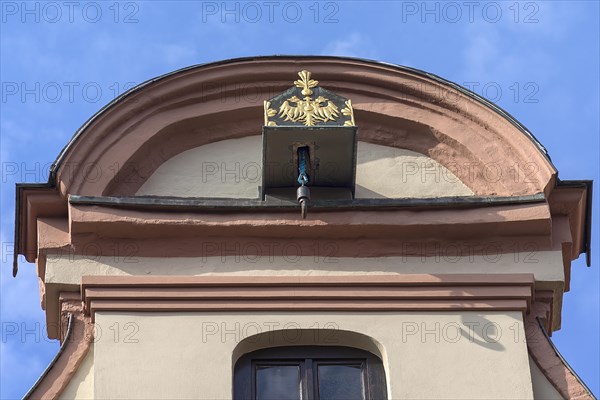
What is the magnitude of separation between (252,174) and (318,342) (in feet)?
4.78

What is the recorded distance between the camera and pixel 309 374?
37.6 ft

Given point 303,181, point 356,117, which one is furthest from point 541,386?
point 356,117

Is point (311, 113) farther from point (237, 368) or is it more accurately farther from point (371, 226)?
point (237, 368)

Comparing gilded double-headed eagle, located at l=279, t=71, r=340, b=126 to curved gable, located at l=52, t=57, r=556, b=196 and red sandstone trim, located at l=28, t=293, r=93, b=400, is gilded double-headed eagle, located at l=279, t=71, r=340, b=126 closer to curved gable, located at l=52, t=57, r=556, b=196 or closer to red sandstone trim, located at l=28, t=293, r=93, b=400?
curved gable, located at l=52, t=57, r=556, b=196

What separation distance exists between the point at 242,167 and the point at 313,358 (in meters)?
1.64

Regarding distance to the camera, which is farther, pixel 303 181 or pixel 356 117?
pixel 356 117

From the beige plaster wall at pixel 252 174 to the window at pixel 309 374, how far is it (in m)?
1.26

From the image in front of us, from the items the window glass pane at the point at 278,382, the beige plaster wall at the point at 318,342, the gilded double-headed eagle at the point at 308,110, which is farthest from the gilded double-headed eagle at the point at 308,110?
the window glass pane at the point at 278,382

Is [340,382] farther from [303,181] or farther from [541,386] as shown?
[303,181]

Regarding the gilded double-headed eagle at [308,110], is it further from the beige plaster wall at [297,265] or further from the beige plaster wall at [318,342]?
the beige plaster wall at [318,342]

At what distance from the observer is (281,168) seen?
12.1 meters

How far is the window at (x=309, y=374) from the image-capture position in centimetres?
1133

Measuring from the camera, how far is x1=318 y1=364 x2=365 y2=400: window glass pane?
→ 37.2 feet

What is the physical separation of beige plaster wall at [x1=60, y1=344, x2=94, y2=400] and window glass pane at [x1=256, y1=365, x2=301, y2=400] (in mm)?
990
